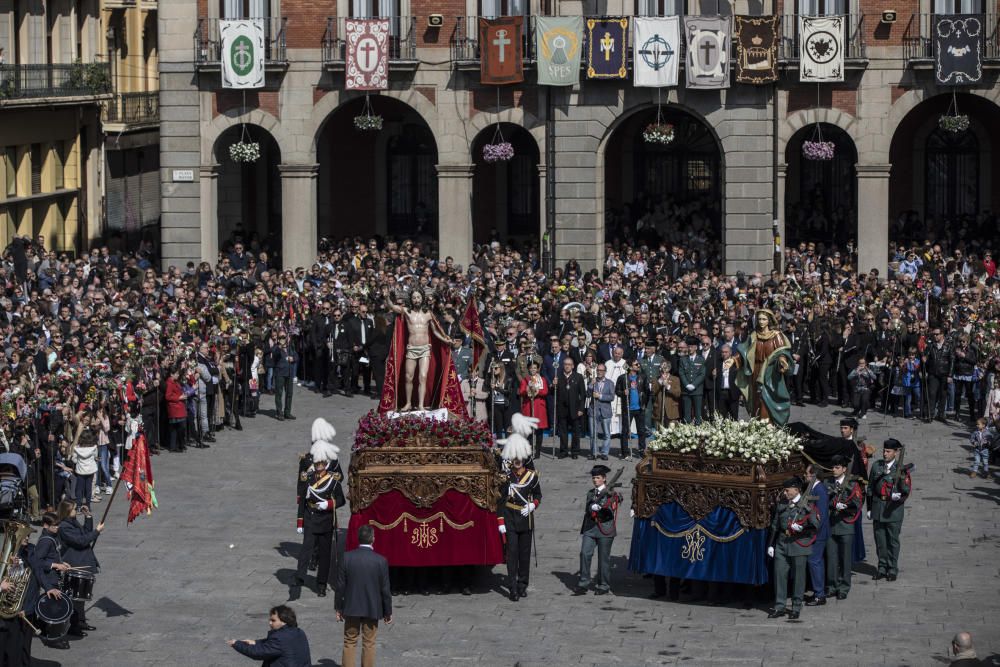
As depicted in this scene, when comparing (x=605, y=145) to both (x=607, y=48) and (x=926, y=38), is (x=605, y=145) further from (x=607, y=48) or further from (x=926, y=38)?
(x=926, y=38)

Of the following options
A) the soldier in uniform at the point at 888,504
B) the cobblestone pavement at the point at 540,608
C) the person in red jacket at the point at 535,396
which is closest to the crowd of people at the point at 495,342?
the person in red jacket at the point at 535,396

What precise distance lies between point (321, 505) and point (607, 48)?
24.9 m

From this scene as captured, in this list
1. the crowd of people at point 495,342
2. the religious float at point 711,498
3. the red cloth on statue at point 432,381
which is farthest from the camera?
the crowd of people at point 495,342

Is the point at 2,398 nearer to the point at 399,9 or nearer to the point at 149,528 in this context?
the point at 149,528

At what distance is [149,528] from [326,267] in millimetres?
18418

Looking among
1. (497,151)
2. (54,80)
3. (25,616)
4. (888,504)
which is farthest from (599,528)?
(54,80)

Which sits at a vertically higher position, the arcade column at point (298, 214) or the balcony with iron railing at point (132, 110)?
the balcony with iron railing at point (132, 110)

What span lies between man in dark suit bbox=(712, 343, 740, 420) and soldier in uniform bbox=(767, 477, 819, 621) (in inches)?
427

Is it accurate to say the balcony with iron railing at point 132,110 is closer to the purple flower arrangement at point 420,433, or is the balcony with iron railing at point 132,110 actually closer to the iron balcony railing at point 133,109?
the iron balcony railing at point 133,109

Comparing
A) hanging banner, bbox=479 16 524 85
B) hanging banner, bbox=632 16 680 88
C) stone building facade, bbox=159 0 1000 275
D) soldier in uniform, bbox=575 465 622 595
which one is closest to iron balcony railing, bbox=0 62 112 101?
stone building facade, bbox=159 0 1000 275

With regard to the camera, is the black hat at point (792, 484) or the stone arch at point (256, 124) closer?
the black hat at point (792, 484)

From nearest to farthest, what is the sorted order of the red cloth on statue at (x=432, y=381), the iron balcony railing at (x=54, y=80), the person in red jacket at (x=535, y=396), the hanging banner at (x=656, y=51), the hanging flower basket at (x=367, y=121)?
1. the red cloth on statue at (x=432, y=381)
2. the person in red jacket at (x=535, y=396)
3. the hanging banner at (x=656, y=51)
4. the hanging flower basket at (x=367, y=121)
5. the iron balcony railing at (x=54, y=80)

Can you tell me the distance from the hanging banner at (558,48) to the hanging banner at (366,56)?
3.50 m

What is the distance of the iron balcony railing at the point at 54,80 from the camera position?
161 feet
